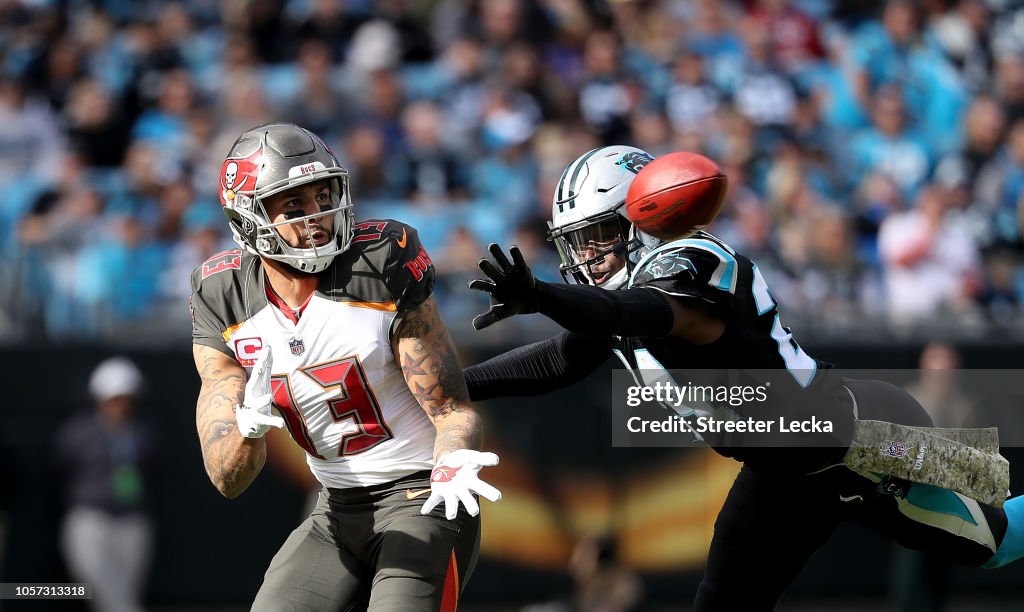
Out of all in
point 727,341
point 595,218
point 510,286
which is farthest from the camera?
point 595,218

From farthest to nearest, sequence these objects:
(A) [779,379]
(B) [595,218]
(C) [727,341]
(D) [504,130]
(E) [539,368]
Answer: (D) [504,130]
(E) [539,368]
(B) [595,218]
(A) [779,379]
(C) [727,341]

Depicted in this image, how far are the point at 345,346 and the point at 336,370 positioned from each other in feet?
0.27

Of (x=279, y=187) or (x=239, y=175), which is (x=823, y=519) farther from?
(x=239, y=175)

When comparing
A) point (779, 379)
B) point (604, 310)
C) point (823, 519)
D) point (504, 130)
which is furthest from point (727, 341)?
point (504, 130)

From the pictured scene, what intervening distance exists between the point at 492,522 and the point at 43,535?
3.20 m

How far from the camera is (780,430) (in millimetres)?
4637

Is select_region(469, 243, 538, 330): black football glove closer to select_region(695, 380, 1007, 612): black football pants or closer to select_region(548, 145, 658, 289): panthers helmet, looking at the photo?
select_region(548, 145, 658, 289): panthers helmet

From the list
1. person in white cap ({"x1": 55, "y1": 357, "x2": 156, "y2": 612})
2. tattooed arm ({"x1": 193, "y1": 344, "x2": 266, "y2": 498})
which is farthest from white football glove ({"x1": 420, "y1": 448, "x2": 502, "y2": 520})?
person in white cap ({"x1": 55, "y1": 357, "x2": 156, "y2": 612})

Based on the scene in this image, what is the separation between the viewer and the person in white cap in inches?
363

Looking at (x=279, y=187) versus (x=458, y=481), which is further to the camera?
(x=279, y=187)

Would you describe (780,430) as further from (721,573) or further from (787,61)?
(787,61)

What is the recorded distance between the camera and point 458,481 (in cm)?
383

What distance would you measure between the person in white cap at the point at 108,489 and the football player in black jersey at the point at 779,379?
194 inches

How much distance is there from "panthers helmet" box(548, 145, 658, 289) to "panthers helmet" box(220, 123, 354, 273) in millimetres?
906
